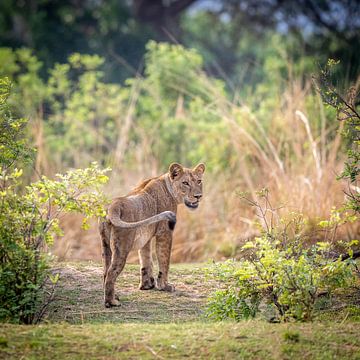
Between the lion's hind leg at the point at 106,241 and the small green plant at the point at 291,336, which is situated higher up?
the lion's hind leg at the point at 106,241

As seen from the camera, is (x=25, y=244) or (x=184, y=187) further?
(x=184, y=187)

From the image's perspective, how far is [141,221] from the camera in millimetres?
6203

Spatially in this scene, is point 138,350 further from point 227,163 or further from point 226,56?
point 226,56

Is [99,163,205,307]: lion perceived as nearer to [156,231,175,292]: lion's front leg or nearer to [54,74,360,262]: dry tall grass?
[156,231,175,292]: lion's front leg

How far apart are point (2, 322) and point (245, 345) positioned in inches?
71.0

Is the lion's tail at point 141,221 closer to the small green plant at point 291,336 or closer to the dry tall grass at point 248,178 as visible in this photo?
the small green plant at point 291,336

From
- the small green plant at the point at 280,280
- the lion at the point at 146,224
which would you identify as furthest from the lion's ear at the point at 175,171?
the small green plant at the point at 280,280

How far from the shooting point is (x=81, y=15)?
83.3 feet

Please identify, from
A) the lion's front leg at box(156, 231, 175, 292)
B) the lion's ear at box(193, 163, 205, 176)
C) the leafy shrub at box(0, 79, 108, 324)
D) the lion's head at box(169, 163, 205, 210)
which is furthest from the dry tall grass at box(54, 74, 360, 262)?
the leafy shrub at box(0, 79, 108, 324)

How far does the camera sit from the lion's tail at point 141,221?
234 inches

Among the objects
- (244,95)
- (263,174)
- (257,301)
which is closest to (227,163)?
(263,174)

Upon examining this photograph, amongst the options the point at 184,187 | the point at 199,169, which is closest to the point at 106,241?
the point at 184,187

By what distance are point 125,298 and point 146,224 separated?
975mm

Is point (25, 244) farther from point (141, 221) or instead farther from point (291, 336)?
point (291, 336)
